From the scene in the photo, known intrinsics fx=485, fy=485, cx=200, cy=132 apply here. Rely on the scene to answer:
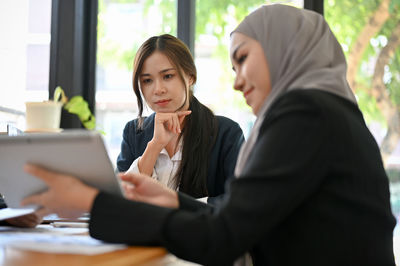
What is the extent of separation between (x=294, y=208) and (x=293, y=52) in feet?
1.26

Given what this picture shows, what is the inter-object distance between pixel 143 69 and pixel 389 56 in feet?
5.52

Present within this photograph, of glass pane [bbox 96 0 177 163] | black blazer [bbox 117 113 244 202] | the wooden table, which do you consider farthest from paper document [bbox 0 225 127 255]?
glass pane [bbox 96 0 177 163]

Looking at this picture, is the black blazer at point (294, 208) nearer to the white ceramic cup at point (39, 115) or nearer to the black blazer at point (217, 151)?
the black blazer at point (217, 151)

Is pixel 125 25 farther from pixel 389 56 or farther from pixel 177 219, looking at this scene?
pixel 177 219

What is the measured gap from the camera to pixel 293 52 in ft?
3.60

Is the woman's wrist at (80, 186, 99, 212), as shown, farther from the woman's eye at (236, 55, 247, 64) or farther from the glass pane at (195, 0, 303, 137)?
the glass pane at (195, 0, 303, 137)

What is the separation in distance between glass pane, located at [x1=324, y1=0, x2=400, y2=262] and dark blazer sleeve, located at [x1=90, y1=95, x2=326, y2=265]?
234cm

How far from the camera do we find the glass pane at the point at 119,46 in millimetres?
3182

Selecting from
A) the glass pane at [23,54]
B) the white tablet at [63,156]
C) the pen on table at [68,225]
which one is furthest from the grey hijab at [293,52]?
the glass pane at [23,54]

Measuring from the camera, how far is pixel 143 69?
2281mm

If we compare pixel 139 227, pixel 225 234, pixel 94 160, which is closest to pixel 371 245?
pixel 225 234

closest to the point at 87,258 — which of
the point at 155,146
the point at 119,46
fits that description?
the point at 155,146

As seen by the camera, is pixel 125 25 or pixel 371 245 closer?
pixel 371 245

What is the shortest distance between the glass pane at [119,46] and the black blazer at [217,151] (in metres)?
0.82
